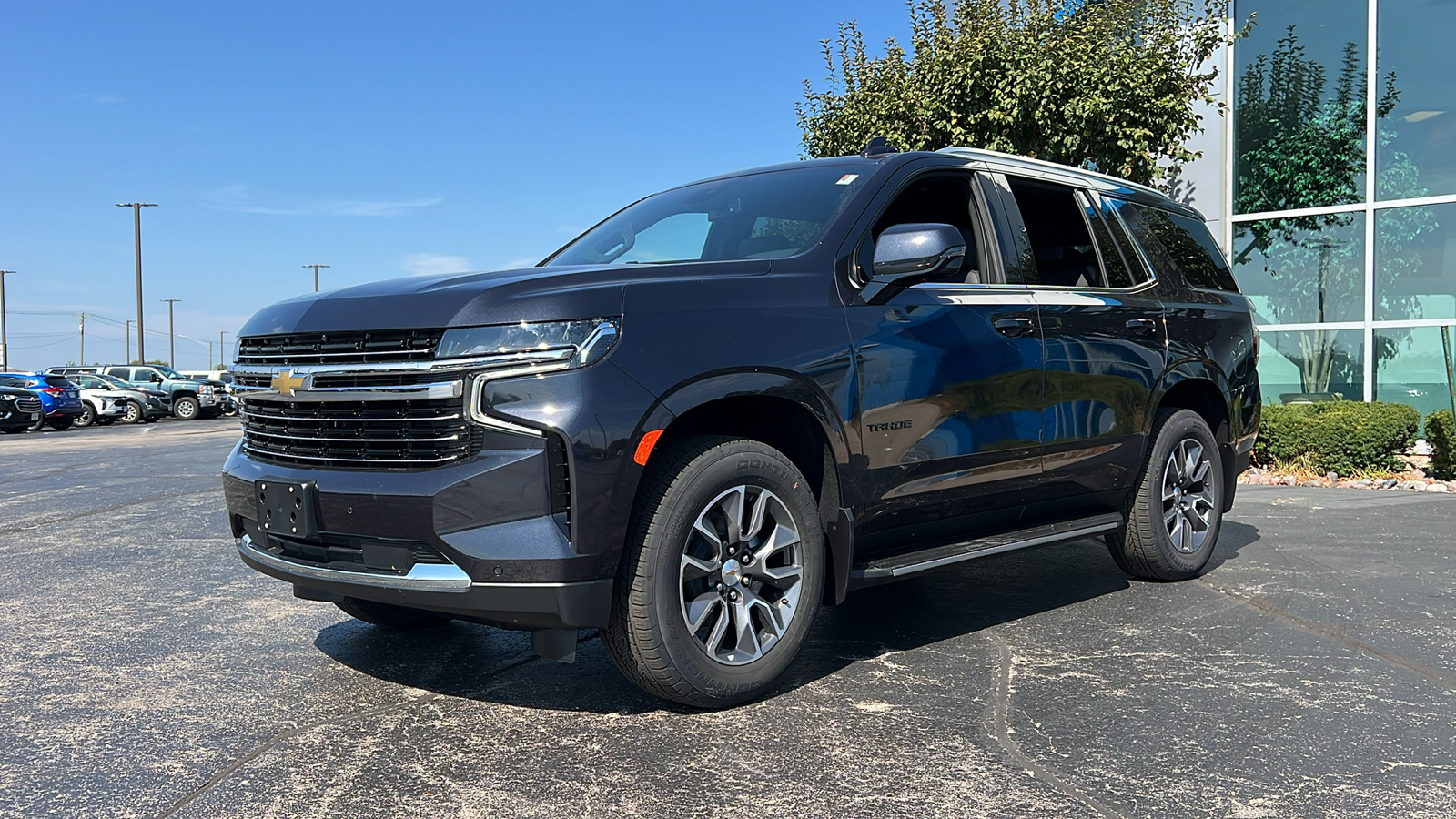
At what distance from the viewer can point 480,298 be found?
3.29 m

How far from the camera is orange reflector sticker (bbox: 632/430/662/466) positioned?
3309mm

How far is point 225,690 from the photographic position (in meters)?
3.95

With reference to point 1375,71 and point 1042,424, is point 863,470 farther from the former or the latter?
point 1375,71

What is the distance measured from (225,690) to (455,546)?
4.38ft

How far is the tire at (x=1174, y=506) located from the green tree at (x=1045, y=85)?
5.85 metres

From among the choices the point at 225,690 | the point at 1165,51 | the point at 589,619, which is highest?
the point at 1165,51

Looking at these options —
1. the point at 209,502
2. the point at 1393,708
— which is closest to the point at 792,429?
the point at 1393,708

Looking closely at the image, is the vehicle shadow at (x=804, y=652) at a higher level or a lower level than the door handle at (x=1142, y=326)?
lower

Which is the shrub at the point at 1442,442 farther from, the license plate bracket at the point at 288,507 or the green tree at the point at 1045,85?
the license plate bracket at the point at 288,507

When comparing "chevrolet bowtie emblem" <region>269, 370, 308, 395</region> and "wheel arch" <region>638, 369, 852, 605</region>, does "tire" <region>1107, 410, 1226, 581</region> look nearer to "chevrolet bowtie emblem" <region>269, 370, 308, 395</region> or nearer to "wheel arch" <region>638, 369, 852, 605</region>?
"wheel arch" <region>638, 369, 852, 605</region>

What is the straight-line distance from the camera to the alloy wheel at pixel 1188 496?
5680 mm

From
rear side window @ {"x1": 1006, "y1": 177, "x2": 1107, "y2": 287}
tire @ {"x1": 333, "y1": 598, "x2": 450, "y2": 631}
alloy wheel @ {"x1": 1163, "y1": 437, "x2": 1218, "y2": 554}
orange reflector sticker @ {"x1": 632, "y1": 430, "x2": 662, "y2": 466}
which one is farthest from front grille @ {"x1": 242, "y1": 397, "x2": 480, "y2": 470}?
alloy wheel @ {"x1": 1163, "y1": 437, "x2": 1218, "y2": 554}

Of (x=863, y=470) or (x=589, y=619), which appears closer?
(x=589, y=619)

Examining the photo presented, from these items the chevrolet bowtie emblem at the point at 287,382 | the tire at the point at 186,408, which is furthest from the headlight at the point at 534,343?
the tire at the point at 186,408
